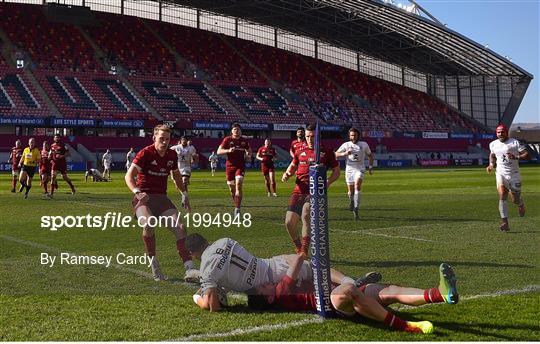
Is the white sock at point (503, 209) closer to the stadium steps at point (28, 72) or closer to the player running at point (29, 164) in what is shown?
the player running at point (29, 164)

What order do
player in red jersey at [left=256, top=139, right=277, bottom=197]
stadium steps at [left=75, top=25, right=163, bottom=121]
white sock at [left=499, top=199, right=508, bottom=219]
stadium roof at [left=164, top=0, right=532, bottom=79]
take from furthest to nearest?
stadium roof at [left=164, top=0, right=532, bottom=79] < stadium steps at [left=75, top=25, right=163, bottom=121] < player in red jersey at [left=256, top=139, right=277, bottom=197] < white sock at [left=499, top=199, right=508, bottom=219]

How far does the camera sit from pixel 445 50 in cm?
6197

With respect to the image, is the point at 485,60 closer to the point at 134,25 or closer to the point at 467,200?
the point at 134,25

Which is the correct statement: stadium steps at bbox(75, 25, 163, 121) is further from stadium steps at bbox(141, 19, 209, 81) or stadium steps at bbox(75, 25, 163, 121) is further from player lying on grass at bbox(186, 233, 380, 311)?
player lying on grass at bbox(186, 233, 380, 311)

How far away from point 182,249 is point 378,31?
5408 centimetres

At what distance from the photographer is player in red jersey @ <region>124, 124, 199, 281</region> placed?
22.8ft

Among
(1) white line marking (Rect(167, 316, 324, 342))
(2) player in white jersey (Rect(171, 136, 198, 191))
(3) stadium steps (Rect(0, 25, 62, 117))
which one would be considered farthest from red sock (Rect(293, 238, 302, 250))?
(3) stadium steps (Rect(0, 25, 62, 117))

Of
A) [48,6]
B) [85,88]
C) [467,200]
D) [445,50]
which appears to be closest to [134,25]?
[48,6]

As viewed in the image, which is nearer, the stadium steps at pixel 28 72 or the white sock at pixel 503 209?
the white sock at pixel 503 209

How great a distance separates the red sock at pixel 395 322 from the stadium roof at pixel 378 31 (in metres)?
46.2

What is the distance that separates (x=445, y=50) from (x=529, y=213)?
4926 cm

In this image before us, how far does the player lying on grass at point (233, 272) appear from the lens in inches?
238

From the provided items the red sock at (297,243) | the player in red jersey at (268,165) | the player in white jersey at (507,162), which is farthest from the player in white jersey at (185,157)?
the red sock at (297,243)

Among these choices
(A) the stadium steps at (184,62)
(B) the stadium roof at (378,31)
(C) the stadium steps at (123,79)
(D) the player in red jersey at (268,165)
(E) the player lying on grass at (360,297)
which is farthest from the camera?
(A) the stadium steps at (184,62)
